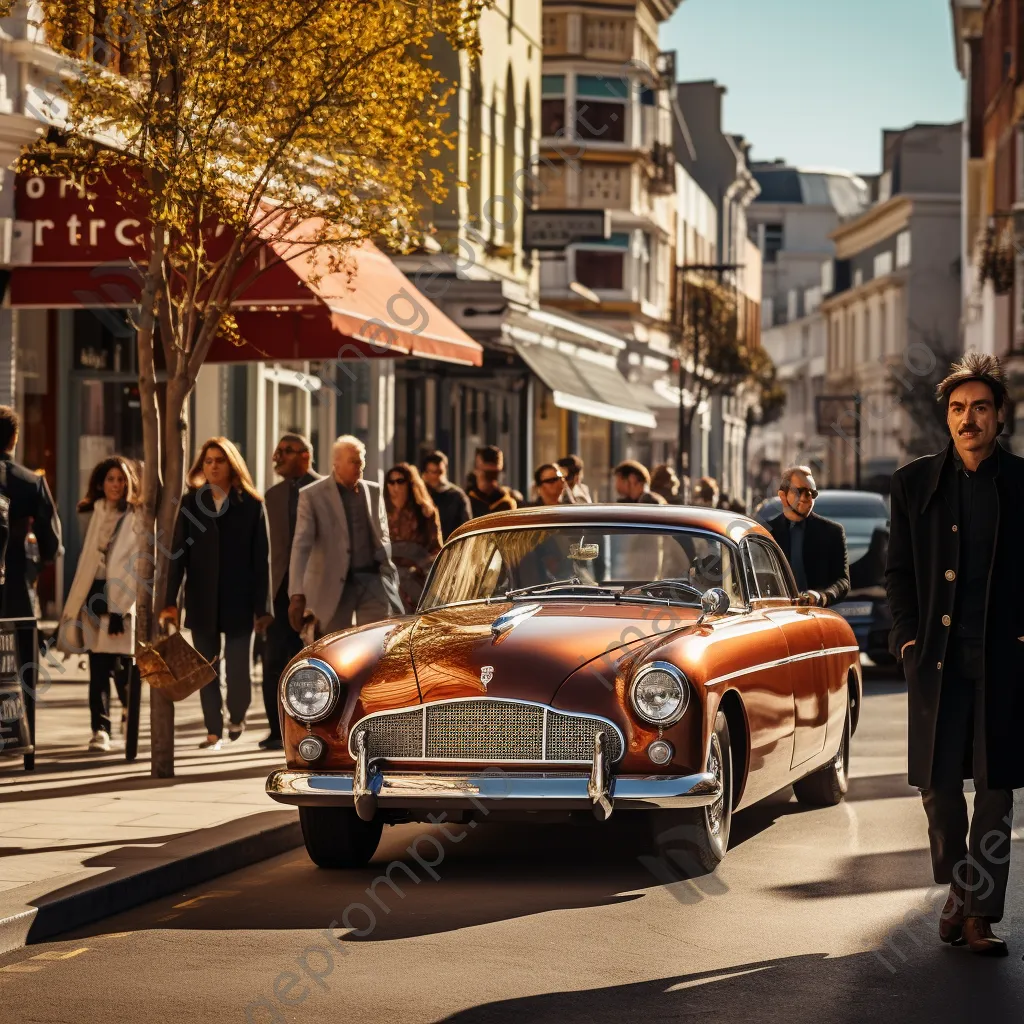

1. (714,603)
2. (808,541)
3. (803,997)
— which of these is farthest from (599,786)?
(808,541)

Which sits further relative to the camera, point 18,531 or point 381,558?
point 381,558

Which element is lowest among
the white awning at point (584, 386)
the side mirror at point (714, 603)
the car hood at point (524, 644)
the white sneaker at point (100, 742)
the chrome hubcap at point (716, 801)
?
the white sneaker at point (100, 742)

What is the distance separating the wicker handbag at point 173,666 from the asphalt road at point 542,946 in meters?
2.15

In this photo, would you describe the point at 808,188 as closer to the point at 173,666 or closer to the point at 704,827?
the point at 173,666

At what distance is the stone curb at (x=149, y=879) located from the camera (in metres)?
7.96

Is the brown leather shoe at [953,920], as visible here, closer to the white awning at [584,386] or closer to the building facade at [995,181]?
the white awning at [584,386]

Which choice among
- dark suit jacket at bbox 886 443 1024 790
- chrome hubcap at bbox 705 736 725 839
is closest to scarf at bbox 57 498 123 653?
chrome hubcap at bbox 705 736 725 839

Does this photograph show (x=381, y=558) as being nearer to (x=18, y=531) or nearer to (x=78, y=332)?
(x=18, y=531)

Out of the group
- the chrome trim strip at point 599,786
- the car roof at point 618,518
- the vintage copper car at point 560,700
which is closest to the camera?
the chrome trim strip at point 599,786

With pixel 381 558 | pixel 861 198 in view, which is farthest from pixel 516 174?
pixel 861 198

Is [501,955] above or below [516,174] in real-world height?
below

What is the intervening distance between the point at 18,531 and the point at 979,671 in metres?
7.17

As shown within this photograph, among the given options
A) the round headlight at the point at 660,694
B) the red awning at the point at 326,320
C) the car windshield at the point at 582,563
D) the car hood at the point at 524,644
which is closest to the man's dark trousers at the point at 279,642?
the car windshield at the point at 582,563

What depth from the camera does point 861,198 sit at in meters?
158
